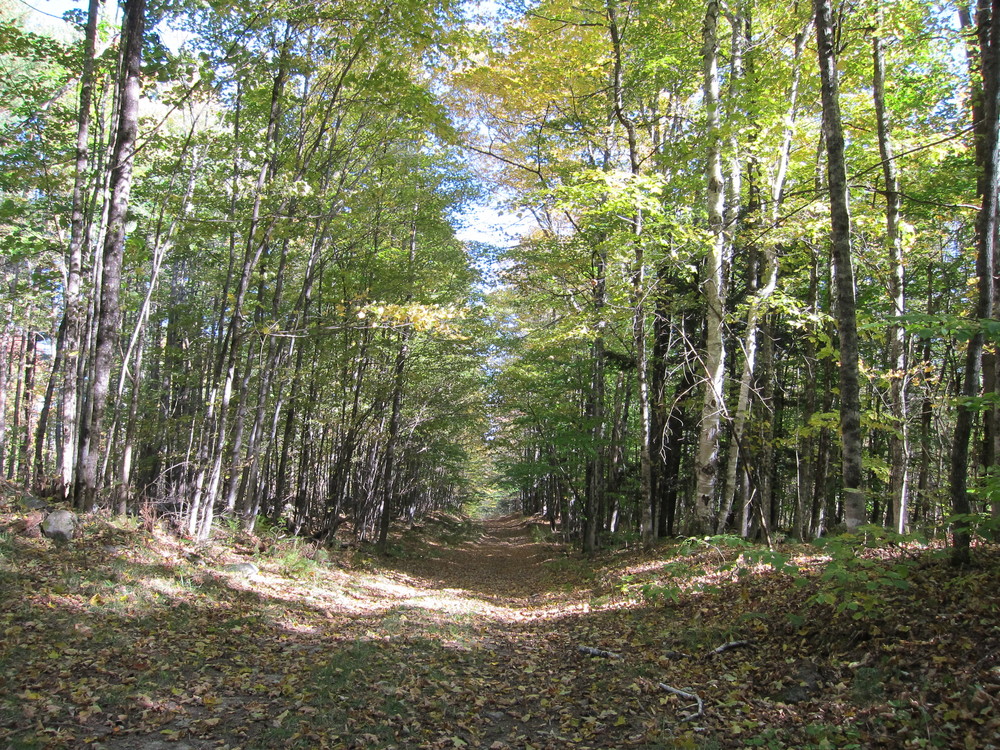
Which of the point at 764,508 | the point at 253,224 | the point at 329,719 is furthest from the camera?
the point at 253,224

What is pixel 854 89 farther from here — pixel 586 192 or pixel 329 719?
pixel 329 719

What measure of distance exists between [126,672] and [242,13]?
9.81 metres

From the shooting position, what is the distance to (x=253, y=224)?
10039 mm

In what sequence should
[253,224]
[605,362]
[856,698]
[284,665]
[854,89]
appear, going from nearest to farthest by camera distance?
[856,698]
[284,665]
[253,224]
[854,89]
[605,362]

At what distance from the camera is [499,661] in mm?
6430

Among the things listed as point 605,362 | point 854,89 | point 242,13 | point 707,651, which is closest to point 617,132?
point 854,89

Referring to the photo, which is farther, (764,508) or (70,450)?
(70,450)

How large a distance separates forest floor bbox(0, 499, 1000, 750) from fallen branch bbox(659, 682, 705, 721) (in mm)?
25

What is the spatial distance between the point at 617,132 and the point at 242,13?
28.0 feet

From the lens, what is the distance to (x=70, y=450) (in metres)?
9.78

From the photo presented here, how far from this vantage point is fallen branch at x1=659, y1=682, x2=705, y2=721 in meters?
4.34

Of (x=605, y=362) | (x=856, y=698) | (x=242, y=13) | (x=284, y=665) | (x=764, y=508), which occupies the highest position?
(x=242, y=13)

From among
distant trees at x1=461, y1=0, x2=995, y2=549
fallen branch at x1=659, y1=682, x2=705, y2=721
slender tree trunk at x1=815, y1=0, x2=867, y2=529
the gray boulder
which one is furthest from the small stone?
slender tree trunk at x1=815, y1=0, x2=867, y2=529

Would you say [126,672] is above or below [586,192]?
below
